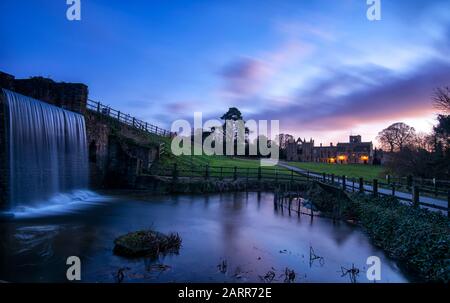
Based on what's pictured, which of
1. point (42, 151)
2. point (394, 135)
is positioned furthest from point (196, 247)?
point (394, 135)

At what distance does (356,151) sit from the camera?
102 meters

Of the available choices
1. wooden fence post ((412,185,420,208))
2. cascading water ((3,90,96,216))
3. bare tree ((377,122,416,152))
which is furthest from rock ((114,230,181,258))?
bare tree ((377,122,416,152))

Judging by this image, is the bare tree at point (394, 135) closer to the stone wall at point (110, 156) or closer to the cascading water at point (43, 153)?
the stone wall at point (110, 156)

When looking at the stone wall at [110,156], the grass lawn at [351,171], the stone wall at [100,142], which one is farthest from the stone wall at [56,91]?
the grass lawn at [351,171]

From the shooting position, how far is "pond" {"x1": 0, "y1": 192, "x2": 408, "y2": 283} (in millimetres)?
7469

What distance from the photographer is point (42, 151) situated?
17.3m

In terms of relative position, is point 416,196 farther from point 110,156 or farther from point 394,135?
point 394,135

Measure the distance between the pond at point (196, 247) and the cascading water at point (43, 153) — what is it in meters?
2.74

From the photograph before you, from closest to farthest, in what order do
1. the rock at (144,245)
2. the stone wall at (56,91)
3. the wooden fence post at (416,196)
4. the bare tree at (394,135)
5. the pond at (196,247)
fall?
the pond at (196,247)
the rock at (144,245)
the wooden fence post at (416,196)
the stone wall at (56,91)
the bare tree at (394,135)

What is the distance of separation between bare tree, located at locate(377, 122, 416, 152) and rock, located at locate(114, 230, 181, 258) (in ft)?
259

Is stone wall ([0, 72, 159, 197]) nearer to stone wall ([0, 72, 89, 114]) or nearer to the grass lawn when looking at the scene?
stone wall ([0, 72, 89, 114])

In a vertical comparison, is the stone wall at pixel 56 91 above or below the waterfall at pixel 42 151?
above

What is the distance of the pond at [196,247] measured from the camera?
294 inches
